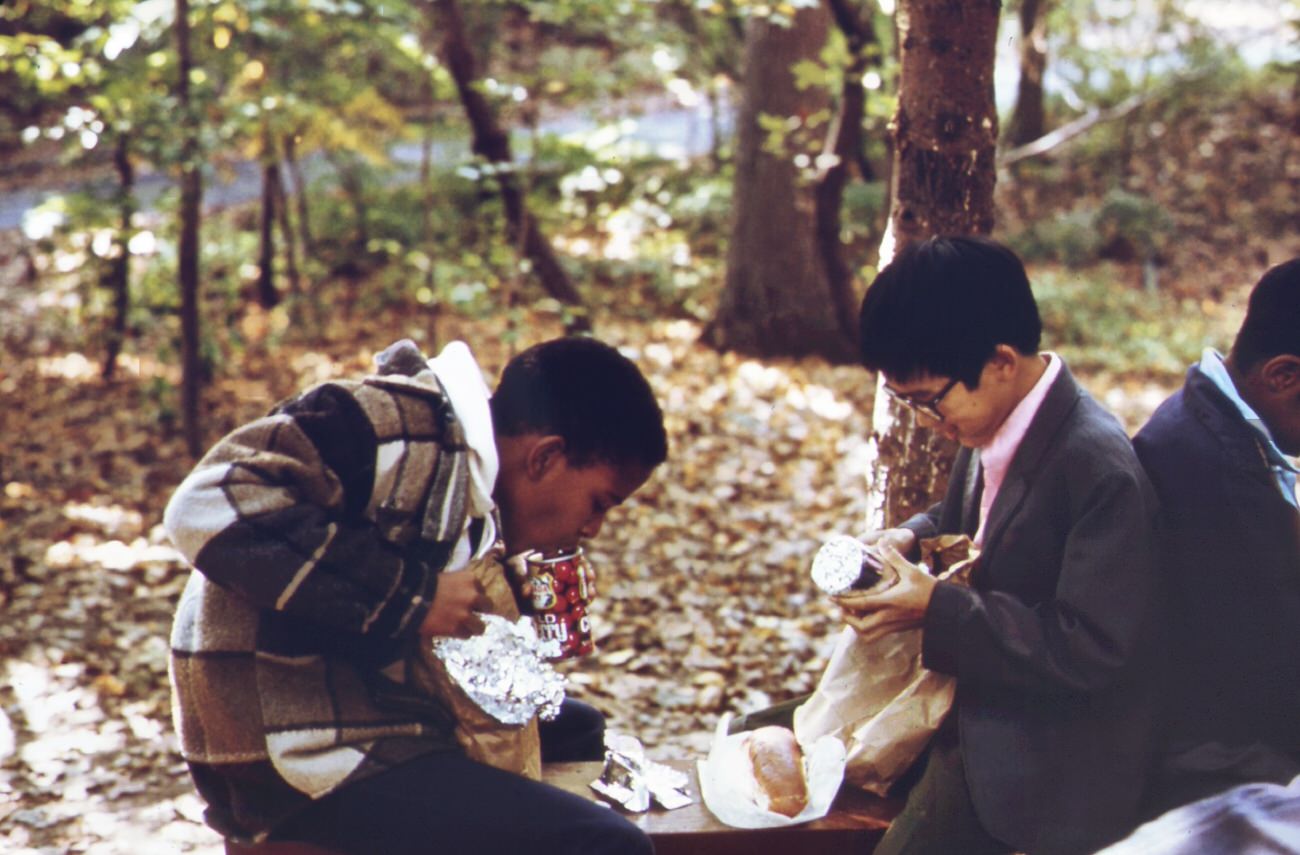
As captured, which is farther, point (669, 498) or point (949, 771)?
point (669, 498)

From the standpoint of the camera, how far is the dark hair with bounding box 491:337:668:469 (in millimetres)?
2340

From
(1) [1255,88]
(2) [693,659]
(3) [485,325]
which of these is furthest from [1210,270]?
(2) [693,659]

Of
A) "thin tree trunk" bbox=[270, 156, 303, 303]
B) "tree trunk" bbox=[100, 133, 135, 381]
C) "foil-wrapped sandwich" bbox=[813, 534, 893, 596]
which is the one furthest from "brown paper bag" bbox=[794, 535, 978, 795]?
"thin tree trunk" bbox=[270, 156, 303, 303]

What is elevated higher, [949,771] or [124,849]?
[949,771]

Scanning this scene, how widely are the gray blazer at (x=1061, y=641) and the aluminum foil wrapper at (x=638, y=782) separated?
0.70 m

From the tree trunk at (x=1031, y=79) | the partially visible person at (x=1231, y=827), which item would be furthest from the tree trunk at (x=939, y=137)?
the tree trunk at (x=1031, y=79)

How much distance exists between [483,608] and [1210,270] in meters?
10.8

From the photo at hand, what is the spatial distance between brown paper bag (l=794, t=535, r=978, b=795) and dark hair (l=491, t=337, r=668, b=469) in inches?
26.5

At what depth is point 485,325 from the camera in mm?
8953

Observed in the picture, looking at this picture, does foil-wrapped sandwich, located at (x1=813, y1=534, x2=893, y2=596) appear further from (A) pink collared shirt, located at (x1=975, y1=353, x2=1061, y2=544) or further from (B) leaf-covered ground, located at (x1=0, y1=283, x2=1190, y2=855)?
(B) leaf-covered ground, located at (x1=0, y1=283, x2=1190, y2=855)

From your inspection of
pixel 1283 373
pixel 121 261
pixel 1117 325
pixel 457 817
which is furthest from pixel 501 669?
pixel 1117 325

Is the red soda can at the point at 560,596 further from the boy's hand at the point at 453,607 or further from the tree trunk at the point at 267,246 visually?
the tree trunk at the point at 267,246

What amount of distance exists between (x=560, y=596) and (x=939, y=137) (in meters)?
1.57

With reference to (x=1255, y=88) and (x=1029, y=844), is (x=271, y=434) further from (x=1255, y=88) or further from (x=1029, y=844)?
(x=1255, y=88)
